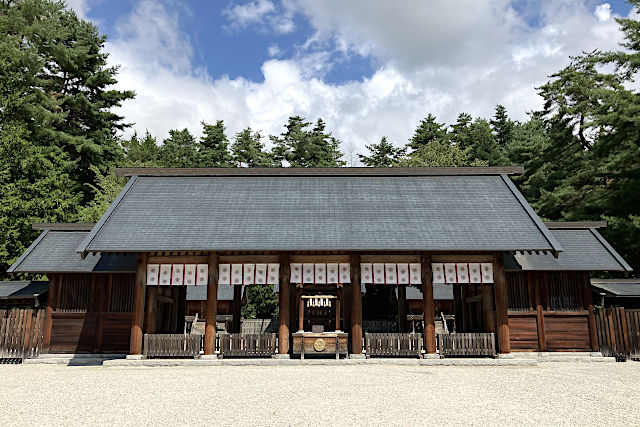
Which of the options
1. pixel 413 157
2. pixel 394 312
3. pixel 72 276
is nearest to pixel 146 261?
pixel 72 276

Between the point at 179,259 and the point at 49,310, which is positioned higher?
the point at 179,259

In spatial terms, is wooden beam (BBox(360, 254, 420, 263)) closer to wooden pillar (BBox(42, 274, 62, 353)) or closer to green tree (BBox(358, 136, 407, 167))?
wooden pillar (BBox(42, 274, 62, 353))

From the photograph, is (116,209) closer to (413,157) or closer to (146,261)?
(146,261)

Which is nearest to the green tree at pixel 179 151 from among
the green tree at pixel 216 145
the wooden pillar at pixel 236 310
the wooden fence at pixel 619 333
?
the green tree at pixel 216 145

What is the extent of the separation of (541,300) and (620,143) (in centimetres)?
1266

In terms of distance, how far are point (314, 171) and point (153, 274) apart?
8.22 meters

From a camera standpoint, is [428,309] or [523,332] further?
[523,332]

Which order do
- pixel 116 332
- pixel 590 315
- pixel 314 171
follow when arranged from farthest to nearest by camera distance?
pixel 314 171, pixel 116 332, pixel 590 315

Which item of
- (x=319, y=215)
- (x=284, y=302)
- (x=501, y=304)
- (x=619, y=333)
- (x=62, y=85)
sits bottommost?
(x=619, y=333)

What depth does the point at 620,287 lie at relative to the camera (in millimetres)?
17906

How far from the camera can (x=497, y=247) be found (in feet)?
50.1

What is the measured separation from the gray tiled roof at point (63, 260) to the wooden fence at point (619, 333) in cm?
1755

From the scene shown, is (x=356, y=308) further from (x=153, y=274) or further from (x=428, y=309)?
(x=153, y=274)

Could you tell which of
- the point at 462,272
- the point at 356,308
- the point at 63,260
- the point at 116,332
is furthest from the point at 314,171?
the point at 63,260
